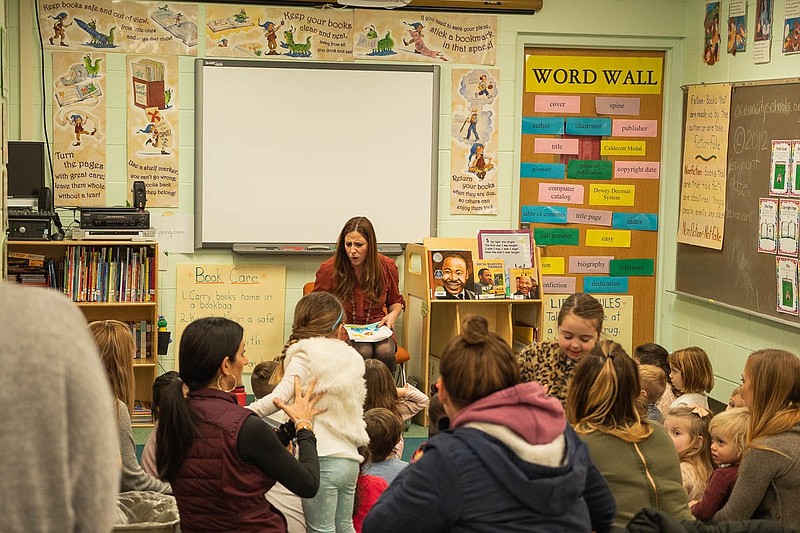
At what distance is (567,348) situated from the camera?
3723 millimetres

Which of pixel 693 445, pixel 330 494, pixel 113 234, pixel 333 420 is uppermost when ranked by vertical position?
pixel 113 234

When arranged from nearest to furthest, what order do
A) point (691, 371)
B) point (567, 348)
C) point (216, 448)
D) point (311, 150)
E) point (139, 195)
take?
1. point (216, 448)
2. point (567, 348)
3. point (691, 371)
4. point (139, 195)
5. point (311, 150)

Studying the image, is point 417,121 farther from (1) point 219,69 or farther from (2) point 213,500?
(2) point 213,500

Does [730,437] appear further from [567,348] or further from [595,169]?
[595,169]

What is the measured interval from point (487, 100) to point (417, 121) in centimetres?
49

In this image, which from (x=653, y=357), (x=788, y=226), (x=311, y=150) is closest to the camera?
(x=653, y=357)

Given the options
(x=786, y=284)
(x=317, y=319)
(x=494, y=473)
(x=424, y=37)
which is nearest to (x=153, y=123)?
(x=424, y=37)

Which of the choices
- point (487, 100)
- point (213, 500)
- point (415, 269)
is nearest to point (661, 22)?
point (487, 100)

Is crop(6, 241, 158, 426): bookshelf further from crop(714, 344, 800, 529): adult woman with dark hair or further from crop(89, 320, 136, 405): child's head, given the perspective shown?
crop(714, 344, 800, 529): adult woman with dark hair

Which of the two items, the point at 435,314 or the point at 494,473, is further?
the point at 435,314

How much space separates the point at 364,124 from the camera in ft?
20.7

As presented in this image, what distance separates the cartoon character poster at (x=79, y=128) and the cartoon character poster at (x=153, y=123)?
0.17m

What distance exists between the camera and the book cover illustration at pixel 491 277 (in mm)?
5902

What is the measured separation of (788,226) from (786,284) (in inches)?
12.2
